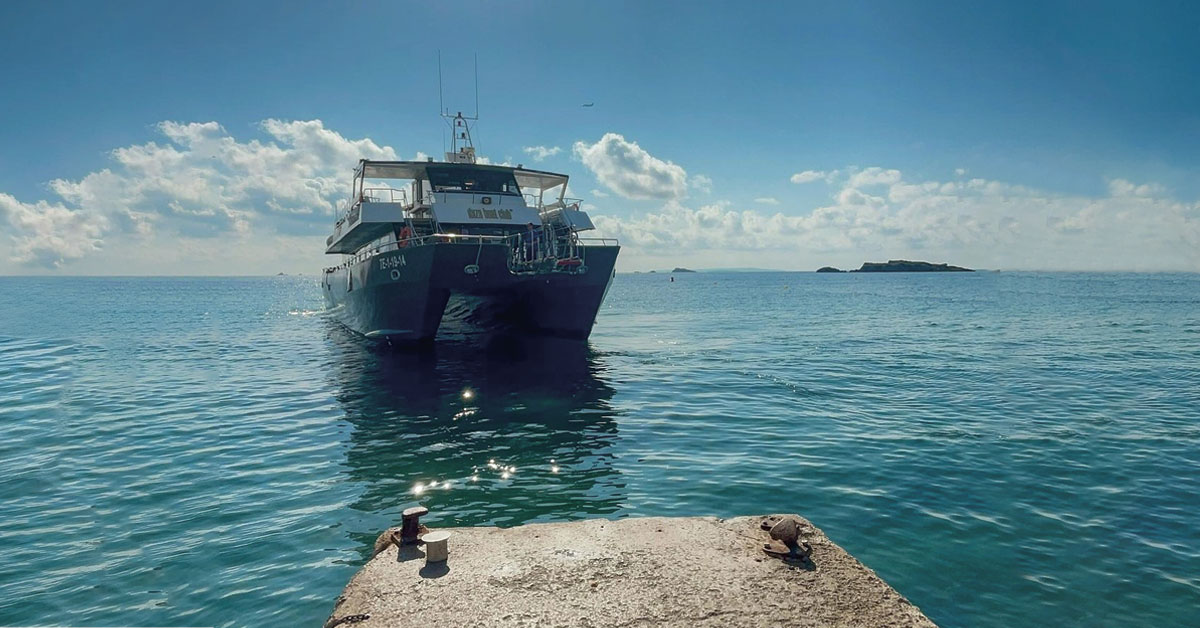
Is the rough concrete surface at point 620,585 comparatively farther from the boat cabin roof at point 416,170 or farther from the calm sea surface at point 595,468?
the boat cabin roof at point 416,170

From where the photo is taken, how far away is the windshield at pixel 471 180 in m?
25.2

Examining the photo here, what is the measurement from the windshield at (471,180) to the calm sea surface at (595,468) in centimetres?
847

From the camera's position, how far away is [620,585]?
454 centimetres

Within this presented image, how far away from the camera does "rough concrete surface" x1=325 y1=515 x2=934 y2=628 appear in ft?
13.6

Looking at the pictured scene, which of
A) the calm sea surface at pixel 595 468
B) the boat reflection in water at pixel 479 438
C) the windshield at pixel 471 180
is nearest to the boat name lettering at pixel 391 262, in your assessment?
the boat reflection in water at pixel 479 438

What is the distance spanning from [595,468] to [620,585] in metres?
4.99

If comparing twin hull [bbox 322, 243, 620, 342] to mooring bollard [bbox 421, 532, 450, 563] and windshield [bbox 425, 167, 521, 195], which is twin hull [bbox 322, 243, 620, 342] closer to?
windshield [bbox 425, 167, 521, 195]

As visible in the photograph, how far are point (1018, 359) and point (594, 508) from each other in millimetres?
20229

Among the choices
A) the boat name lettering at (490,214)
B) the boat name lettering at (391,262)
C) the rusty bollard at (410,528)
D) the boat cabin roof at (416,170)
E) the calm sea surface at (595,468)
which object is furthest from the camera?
the boat cabin roof at (416,170)

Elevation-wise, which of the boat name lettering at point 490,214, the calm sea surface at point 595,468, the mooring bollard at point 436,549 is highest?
the boat name lettering at point 490,214

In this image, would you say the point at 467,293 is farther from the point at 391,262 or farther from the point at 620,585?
the point at 620,585

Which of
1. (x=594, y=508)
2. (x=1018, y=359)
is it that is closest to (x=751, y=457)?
(x=594, y=508)

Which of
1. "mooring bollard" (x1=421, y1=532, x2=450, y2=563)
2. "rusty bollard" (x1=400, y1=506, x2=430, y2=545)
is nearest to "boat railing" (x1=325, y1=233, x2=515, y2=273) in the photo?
"rusty bollard" (x1=400, y1=506, x2=430, y2=545)

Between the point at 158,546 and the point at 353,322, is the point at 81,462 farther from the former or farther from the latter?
the point at 353,322
